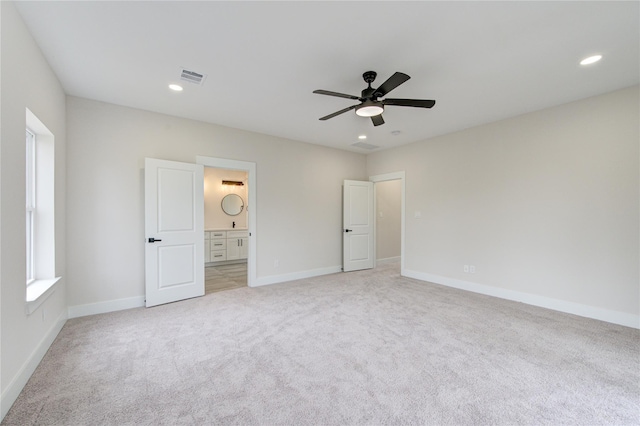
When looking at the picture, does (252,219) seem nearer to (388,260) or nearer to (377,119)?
(377,119)

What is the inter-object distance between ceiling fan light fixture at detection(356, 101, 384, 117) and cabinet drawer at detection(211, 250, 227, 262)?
202 inches

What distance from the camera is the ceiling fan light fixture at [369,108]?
103 inches

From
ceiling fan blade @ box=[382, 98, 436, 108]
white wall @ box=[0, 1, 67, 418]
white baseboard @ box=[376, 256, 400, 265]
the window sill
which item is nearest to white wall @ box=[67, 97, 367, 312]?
the window sill

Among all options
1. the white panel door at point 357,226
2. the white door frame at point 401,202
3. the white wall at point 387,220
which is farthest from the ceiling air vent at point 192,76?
the white wall at point 387,220

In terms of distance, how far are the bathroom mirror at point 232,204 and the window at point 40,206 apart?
4.38 m

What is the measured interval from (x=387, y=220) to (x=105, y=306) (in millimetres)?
5721

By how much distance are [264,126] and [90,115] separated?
2.24 m

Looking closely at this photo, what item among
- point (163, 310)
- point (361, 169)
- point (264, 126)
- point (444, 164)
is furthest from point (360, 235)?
point (163, 310)

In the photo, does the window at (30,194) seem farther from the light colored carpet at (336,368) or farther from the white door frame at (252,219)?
the white door frame at (252,219)

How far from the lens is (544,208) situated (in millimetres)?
3686

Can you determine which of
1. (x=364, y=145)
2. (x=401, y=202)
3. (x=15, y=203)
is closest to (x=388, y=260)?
(x=401, y=202)

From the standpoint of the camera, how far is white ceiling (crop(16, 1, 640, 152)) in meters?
1.93

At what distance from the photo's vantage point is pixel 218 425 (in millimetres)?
1613

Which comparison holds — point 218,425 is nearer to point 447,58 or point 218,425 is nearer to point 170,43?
point 170,43
